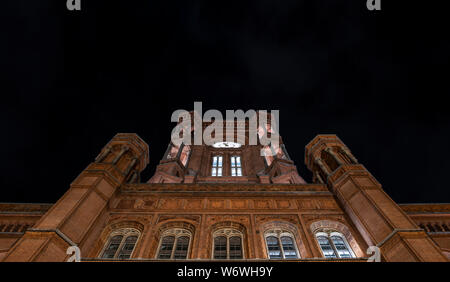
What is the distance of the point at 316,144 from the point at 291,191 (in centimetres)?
491

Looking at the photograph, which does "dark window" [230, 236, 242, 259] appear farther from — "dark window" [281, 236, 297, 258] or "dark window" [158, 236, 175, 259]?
"dark window" [158, 236, 175, 259]

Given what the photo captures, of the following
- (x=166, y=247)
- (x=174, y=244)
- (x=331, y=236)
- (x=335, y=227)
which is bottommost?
(x=166, y=247)

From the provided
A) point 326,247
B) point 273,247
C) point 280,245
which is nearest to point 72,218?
point 273,247

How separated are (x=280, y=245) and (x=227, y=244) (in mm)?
2248

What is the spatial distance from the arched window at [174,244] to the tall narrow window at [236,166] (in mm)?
17643

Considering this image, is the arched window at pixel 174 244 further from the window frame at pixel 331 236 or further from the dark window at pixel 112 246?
the window frame at pixel 331 236

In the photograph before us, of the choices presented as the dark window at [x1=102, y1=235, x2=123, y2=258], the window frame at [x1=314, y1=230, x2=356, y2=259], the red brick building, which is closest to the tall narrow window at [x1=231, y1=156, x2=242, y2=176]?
the red brick building

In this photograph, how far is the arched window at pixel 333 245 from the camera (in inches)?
553

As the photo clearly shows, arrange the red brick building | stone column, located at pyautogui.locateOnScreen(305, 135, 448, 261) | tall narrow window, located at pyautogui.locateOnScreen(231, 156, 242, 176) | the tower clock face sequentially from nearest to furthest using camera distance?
stone column, located at pyautogui.locateOnScreen(305, 135, 448, 261) → the red brick building → tall narrow window, located at pyautogui.locateOnScreen(231, 156, 242, 176) → the tower clock face

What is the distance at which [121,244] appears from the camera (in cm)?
1470

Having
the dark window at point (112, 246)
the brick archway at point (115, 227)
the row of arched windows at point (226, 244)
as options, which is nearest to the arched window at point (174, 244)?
the row of arched windows at point (226, 244)

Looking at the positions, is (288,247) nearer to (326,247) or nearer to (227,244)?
(326,247)

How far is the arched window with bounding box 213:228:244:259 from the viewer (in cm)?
1404
